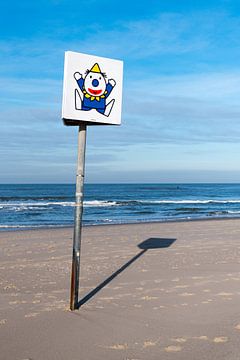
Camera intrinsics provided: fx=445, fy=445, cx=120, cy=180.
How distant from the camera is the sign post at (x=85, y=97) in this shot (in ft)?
16.6

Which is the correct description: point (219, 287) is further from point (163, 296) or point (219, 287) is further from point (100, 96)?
point (100, 96)

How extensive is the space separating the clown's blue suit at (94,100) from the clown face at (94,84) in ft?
0.13

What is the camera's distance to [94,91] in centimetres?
518

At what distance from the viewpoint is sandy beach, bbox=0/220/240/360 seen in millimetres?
4129

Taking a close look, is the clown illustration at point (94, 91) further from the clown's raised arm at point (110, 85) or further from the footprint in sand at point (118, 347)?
the footprint in sand at point (118, 347)

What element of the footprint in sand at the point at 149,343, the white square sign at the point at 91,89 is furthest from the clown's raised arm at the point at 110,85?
the footprint in sand at the point at 149,343

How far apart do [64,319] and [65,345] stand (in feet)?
2.66

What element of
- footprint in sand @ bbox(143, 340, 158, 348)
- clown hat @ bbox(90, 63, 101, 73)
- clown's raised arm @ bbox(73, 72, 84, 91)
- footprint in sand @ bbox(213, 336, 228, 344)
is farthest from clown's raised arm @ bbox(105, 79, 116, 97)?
footprint in sand @ bbox(213, 336, 228, 344)

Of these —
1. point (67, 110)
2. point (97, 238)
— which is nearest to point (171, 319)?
point (67, 110)

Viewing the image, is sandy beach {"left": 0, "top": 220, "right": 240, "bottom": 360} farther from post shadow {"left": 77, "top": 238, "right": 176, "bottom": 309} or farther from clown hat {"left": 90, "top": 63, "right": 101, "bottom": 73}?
clown hat {"left": 90, "top": 63, "right": 101, "bottom": 73}

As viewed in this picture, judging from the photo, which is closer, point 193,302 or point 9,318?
point 9,318

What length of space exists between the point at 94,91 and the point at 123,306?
2.69m

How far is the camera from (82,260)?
9664 millimetres

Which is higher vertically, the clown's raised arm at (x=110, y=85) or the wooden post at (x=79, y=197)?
the clown's raised arm at (x=110, y=85)
